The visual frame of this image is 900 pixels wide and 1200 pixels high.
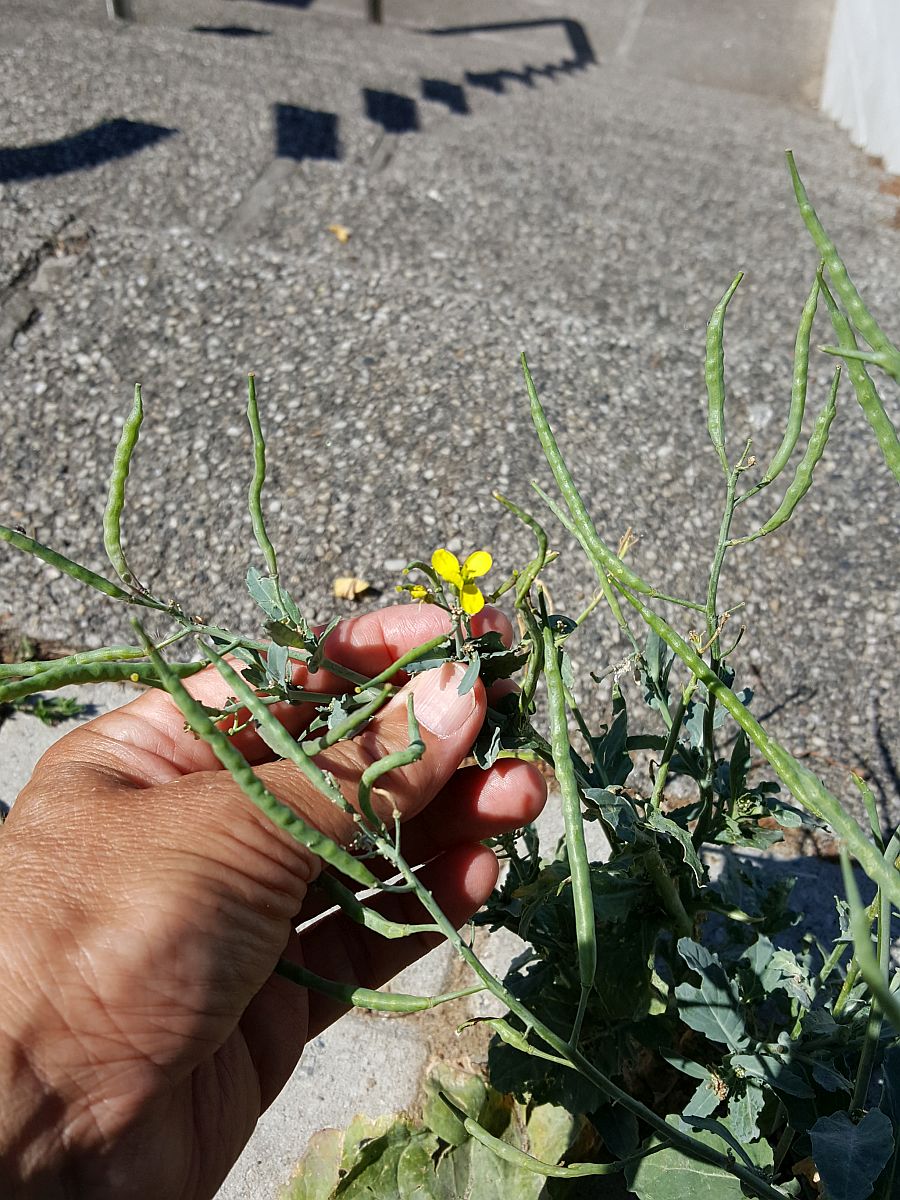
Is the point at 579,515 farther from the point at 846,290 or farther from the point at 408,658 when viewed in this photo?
the point at 846,290

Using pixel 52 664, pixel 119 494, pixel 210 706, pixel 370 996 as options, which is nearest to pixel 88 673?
pixel 52 664

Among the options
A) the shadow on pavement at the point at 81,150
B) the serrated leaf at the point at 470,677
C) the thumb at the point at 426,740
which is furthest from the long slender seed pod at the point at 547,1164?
the shadow on pavement at the point at 81,150

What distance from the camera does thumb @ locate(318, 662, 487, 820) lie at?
1.29 metres

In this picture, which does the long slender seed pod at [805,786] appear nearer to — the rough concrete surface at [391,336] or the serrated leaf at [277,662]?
the serrated leaf at [277,662]

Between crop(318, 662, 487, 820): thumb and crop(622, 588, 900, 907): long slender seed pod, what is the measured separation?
0.30m

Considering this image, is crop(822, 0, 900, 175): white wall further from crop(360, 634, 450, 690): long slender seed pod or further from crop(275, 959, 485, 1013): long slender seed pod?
crop(275, 959, 485, 1013): long slender seed pod

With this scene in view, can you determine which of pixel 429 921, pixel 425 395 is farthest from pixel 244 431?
pixel 429 921

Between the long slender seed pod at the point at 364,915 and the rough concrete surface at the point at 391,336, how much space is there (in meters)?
1.01

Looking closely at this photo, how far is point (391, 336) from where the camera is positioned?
11.9 feet

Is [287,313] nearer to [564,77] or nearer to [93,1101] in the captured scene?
[93,1101]

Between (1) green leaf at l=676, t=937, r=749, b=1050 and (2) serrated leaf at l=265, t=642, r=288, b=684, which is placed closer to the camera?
(2) serrated leaf at l=265, t=642, r=288, b=684

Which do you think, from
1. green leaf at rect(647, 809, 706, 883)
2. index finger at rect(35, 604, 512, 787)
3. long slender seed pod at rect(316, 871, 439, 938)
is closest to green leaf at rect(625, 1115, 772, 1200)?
green leaf at rect(647, 809, 706, 883)

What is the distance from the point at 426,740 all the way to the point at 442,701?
55 mm

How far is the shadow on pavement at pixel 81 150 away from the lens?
4203 millimetres
